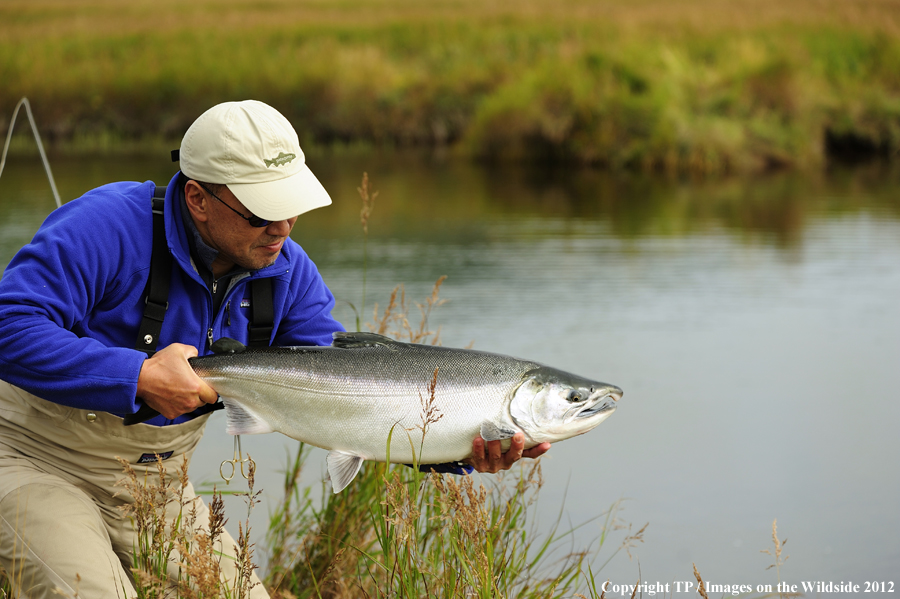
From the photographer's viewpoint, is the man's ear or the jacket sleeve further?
the man's ear

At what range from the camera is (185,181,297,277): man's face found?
10.3ft

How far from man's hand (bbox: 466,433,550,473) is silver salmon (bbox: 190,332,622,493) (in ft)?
0.08

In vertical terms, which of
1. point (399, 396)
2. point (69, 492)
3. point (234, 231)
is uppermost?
point (234, 231)

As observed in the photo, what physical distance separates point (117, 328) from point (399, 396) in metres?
0.96

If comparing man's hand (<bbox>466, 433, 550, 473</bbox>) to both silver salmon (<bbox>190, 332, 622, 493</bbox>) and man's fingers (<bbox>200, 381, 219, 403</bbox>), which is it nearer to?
silver salmon (<bbox>190, 332, 622, 493</bbox>)

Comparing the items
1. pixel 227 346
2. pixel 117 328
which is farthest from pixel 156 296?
pixel 227 346

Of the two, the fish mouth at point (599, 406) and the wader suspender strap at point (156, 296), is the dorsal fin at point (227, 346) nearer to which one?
the wader suspender strap at point (156, 296)

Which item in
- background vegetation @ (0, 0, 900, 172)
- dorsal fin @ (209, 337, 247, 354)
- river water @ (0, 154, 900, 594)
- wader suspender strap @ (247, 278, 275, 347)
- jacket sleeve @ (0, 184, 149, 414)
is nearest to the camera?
jacket sleeve @ (0, 184, 149, 414)

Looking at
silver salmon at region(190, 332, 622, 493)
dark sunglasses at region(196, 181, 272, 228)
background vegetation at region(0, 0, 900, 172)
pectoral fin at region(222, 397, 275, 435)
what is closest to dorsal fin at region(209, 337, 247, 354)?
silver salmon at region(190, 332, 622, 493)

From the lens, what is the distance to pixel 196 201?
3.21 meters

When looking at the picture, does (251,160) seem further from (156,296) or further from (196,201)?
(156,296)

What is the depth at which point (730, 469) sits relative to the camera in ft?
20.5

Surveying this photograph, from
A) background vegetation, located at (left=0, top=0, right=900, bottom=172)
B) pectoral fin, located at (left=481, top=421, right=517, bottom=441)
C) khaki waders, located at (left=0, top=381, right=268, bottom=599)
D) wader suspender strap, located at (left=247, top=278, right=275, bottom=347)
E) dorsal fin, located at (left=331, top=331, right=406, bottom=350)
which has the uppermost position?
background vegetation, located at (left=0, top=0, right=900, bottom=172)

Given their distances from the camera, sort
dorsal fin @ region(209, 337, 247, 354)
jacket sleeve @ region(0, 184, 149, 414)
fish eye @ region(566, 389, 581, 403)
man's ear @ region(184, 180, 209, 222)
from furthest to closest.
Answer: man's ear @ region(184, 180, 209, 222)
dorsal fin @ region(209, 337, 247, 354)
fish eye @ region(566, 389, 581, 403)
jacket sleeve @ region(0, 184, 149, 414)
